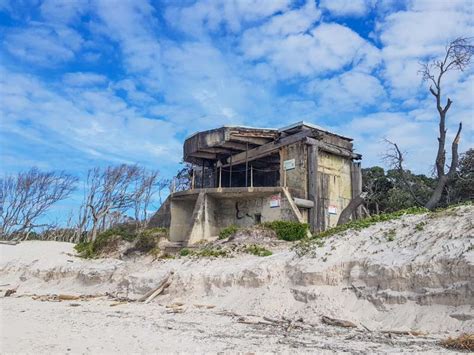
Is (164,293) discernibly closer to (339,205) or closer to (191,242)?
(191,242)

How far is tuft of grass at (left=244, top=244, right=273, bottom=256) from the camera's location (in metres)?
14.8

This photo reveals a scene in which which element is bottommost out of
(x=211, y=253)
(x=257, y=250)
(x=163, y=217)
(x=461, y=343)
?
(x=461, y=343)

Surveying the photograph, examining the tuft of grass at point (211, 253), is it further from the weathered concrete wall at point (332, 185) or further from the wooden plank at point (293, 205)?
the weathered concrete wall at point (332, 185)

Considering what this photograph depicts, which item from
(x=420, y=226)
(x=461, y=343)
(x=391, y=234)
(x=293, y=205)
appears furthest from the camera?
(x=293, y=205)

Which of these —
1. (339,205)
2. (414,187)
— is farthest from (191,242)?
(414,187)

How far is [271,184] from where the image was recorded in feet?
86.9

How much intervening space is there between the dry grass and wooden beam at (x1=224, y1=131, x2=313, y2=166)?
15.9m

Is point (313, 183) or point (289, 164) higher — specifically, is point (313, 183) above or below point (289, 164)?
below

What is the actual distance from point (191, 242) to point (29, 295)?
7.38m

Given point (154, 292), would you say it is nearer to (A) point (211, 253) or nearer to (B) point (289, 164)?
(A) point (211, 253)

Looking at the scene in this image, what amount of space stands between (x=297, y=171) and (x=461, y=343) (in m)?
16.2

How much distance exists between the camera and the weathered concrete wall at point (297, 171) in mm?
22188

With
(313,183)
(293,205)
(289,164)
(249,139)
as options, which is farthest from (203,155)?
(293,205)

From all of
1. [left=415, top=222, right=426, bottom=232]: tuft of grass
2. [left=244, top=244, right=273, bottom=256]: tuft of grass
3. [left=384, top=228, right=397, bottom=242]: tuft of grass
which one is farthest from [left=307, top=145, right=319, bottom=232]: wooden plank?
[left=415, top=222, right=426, bottom=232]: tuft of grass
